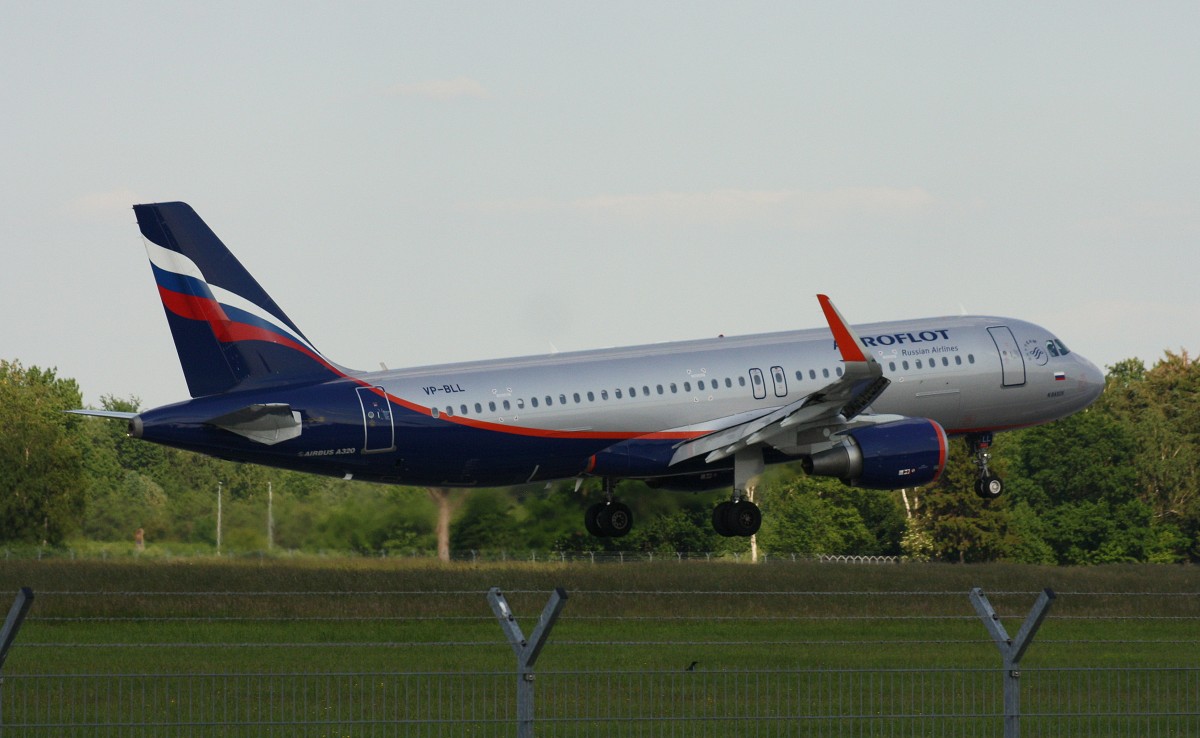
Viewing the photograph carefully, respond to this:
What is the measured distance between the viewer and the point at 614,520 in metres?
41.6

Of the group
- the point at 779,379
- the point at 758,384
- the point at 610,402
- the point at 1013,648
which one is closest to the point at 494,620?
the point at 610,402

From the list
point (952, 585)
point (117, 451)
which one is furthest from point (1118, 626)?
point (117, 451)

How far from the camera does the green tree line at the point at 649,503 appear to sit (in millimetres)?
43438

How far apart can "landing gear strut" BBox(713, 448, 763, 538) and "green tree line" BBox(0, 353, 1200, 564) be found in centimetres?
191

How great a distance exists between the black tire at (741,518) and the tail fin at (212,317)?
9770 millimetres

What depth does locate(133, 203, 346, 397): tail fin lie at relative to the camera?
35.4 metres

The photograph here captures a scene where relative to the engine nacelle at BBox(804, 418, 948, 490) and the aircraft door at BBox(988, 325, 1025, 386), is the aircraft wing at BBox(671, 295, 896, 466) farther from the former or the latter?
the aircraft door at BBox(988, 325, 1025, 386)

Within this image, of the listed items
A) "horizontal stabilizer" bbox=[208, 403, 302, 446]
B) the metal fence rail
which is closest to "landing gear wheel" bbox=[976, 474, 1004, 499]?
the metal fence rail

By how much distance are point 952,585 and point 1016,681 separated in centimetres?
3930

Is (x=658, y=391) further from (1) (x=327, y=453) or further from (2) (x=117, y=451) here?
(2) (x=117, y=451)

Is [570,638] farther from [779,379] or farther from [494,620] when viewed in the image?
[779,379]

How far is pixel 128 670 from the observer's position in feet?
103

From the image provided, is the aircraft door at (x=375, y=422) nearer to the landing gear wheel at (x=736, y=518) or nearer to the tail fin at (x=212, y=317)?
the tail fin at (x=212, y=317)

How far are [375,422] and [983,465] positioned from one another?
1607cm
